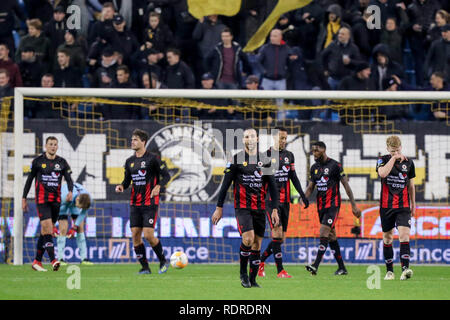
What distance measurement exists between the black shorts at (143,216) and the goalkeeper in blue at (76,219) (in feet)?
8.78

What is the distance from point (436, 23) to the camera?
784 inches

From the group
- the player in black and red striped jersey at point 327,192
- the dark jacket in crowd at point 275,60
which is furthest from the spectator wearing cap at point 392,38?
the player in black and red striped jersey at point 327,192

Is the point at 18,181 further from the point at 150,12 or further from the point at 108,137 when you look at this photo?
the point at 150,12

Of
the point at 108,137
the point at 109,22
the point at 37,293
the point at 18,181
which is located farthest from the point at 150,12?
the point at 37,293

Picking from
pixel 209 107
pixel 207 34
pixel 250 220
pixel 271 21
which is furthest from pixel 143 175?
pixel 271 21

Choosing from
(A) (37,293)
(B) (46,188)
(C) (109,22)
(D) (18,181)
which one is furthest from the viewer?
(C) (109,22)

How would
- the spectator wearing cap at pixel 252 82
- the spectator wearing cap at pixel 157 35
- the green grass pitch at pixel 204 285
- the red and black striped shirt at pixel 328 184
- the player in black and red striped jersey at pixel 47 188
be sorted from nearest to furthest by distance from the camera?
the green grass pitch at pixel 204 285 → the red and black striped shirt at pixel 328 184 → the player in black and red striped jersey at pixel 47 188 → the spectator wearing cap at pixel 252 82 → the spectator wearing cap at pixel 157 35

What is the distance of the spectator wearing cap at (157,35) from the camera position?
19578mm

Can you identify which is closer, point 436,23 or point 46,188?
point 46,188

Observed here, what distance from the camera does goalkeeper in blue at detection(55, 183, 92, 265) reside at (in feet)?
55.3

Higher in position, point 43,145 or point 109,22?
point 109,22

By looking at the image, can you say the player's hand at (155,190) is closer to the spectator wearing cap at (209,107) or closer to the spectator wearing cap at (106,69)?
the spectator wearing cap at (209,107)

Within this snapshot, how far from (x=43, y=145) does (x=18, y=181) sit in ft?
4.46

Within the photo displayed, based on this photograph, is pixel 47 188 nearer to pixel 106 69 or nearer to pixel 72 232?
pixel 72 232
